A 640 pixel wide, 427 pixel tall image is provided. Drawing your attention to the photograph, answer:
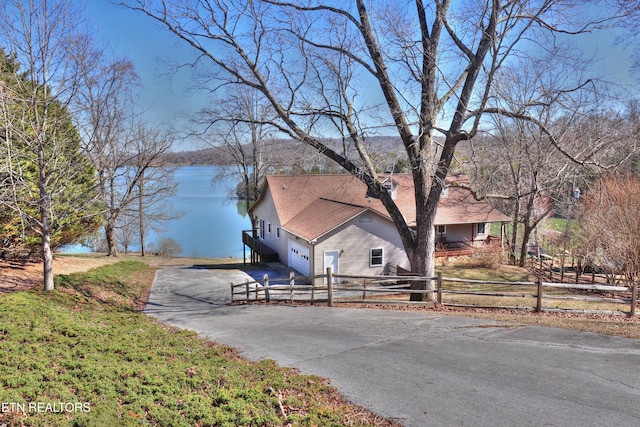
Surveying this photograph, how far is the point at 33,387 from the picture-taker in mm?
4645

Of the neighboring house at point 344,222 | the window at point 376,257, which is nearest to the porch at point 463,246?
the neighboring house at point 344,222

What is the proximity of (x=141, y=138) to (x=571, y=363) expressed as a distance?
25278 mm

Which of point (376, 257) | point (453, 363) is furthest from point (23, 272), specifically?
point (376, 257)

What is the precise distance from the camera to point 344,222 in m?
21.3

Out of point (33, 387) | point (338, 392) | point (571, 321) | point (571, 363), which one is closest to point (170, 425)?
point (33, 387)

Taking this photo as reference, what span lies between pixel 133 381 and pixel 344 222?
16477mm

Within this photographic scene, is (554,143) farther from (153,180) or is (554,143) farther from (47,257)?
(153,180)

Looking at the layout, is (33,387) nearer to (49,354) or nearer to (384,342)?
(49,354)

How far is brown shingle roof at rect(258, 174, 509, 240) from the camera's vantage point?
82.2 feet

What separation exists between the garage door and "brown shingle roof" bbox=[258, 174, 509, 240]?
1.08 metres

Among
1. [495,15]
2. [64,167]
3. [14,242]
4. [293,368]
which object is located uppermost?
[495,15]

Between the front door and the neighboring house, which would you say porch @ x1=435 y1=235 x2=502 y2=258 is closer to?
the neighboring house

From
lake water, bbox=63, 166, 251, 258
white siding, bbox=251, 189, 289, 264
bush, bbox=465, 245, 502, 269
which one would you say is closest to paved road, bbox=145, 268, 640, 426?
white siding, bbox=251, 189, 289, 264

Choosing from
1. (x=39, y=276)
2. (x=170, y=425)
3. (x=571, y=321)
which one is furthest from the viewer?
(x=39, y=276)
